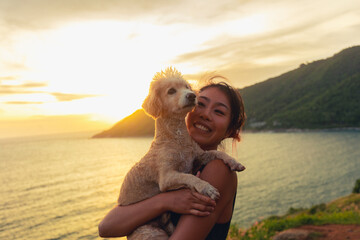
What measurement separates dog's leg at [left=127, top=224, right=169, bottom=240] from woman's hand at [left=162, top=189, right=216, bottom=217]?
298 mm

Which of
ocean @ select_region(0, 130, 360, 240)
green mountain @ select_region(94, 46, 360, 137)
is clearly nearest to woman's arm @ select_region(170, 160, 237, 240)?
ocean @ select_region(0, 130, 360, 240)

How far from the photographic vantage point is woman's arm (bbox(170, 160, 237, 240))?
Result: 2297 mm

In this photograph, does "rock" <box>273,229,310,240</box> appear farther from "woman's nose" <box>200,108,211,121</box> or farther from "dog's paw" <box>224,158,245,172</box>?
"dog's paw" <box>224,158,245,172</box>

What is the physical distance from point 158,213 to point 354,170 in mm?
63211

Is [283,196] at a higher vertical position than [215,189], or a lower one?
lower

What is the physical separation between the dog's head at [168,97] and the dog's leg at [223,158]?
54cm

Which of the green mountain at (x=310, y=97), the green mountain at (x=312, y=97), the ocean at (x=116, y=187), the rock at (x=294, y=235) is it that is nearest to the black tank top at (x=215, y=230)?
the rock at (x=294, y=235)

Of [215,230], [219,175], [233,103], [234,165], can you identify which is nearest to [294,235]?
Answer: [233,103]

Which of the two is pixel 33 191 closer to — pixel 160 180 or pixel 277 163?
pixel 277 163

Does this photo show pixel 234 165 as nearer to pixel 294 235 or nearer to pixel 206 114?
pixel 206 114

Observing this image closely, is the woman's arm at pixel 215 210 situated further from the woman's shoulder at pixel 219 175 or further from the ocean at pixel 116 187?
the ocean at pixel 116 187

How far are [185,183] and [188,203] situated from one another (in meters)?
0.21

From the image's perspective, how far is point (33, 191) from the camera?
57156mm

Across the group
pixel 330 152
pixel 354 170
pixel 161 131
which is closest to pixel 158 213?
pixel 161 131
